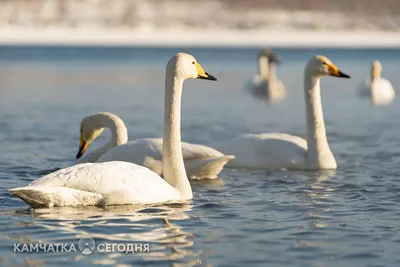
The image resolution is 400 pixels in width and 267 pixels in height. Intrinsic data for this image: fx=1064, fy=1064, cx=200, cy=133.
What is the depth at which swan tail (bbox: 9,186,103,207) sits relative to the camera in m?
7.77

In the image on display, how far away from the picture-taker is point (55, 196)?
790cm

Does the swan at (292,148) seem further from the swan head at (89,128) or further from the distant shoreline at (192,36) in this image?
the distant shoreline at (192,36)

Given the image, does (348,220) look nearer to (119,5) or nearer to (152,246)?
(152,246)

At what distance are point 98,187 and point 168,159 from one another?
873mm

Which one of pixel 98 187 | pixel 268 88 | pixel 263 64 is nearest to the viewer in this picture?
pixel 98 187

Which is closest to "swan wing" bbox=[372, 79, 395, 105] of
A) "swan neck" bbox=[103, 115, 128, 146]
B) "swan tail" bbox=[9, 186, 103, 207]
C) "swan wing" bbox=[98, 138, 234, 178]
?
"swan neck" bbox=[103, 115, 128, 146]

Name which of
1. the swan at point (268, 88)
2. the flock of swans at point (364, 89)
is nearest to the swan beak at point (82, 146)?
the flock of swans at point (364, 89)

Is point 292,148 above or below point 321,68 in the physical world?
below

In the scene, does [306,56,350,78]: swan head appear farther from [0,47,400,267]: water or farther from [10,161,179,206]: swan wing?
[10,161,179,206]: swan wing

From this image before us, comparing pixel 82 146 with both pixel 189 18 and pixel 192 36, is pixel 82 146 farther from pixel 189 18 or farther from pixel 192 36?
pixel 189 18

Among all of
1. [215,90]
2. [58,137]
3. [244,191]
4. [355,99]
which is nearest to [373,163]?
[244,191]

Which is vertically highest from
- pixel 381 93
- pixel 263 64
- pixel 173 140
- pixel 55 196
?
pixel 263 64

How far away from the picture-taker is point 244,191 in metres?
9.53

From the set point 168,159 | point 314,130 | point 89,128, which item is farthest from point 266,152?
point 168,159
